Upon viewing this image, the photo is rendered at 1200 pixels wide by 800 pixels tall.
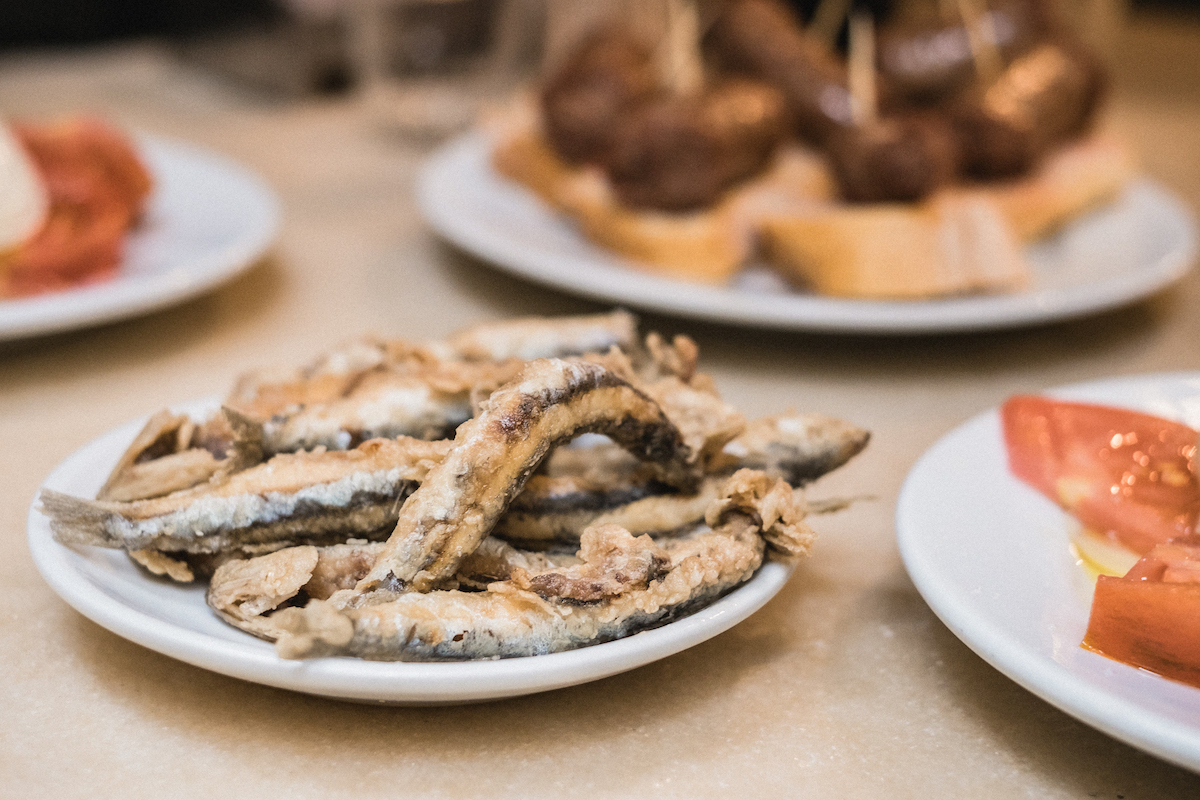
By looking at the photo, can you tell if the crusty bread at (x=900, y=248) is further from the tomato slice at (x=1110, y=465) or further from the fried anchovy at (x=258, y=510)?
the fried anchovy at (x=258, y=510)

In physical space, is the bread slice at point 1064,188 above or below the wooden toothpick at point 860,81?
below

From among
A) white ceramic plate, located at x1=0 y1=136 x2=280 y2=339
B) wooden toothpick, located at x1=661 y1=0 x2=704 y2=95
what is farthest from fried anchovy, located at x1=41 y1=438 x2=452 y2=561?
wooden toothpick, located at x1=661 y1=0 x2=704 y2=95

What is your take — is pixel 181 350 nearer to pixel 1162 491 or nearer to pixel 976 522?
pixel 976 522

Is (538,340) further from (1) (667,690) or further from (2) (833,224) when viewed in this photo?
(2) (833,224)

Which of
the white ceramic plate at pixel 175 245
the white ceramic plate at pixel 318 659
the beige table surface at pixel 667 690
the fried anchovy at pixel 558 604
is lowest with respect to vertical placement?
the beige table surface at pixel 667 690

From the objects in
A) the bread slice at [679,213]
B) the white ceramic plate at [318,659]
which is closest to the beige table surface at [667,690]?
the white ceramic plate at [318,659]

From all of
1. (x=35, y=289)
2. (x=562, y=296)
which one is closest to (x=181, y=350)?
(x=35, y=289)
